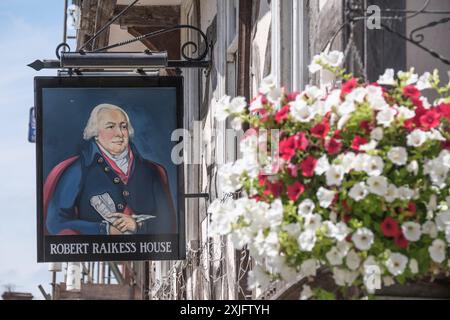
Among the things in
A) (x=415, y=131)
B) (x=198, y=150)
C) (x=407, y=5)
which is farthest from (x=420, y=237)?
(x=198, y=150)

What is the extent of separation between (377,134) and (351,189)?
0.23 metres

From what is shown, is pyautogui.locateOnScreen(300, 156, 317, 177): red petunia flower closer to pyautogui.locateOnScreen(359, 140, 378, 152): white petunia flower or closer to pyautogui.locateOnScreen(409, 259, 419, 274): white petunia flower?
pyautogui.locateOnScreen(359, 140, 378, 152): white petunia flower

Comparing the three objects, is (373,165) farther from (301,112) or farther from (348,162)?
(301,112)

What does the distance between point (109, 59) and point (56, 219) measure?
1249 mm

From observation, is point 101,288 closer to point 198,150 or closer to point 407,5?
point 198,150

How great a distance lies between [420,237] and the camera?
5.28m

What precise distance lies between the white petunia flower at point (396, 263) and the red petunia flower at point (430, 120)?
49cm

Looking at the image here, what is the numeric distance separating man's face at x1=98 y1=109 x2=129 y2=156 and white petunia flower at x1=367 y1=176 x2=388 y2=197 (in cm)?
490

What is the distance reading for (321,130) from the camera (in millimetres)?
5359

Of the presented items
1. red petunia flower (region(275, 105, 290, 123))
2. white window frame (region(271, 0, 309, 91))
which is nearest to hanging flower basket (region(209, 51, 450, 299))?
red petunia flower (region(275, 105, 290, 123))

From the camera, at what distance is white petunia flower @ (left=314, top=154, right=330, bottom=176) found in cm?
527

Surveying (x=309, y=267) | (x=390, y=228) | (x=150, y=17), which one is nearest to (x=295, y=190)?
(x=309, y=267)

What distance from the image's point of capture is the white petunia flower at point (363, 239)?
17.0 feet

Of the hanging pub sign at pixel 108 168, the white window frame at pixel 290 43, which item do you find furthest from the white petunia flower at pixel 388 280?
the hanging pub sign at pixel 108 168
